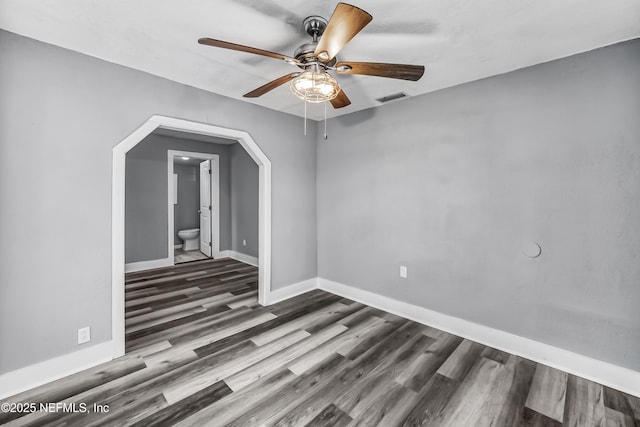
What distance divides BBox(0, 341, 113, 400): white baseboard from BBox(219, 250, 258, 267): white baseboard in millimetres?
3179

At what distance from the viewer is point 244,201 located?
575 cm

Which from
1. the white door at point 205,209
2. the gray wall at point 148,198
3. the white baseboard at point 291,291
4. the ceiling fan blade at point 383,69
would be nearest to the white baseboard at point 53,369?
the white baseboard at point 291,291

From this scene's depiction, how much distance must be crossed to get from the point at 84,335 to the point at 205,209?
449 centimetres

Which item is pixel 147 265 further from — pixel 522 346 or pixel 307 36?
pixel 522 346

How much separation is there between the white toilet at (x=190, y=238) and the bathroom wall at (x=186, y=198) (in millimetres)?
749

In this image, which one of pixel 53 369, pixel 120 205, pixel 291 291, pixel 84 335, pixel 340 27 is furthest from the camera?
pixel 291 291

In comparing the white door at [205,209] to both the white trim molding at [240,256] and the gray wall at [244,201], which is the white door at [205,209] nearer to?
the white trim molding at [240,256]

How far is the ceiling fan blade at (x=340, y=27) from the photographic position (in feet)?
4.06

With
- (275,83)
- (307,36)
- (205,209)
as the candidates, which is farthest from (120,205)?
(205,209)

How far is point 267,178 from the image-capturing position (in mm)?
3469

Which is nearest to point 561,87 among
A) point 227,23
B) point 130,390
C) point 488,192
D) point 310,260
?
point 488,192

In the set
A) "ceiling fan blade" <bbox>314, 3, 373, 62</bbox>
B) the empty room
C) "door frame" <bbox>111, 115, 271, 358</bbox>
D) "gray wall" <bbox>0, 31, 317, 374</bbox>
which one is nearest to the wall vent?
the empty room

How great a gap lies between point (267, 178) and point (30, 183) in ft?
6.81

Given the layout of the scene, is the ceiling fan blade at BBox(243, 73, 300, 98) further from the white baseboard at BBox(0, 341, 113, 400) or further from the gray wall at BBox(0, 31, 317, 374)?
the white baseboard at BBox(0, 341, 113, 400)
